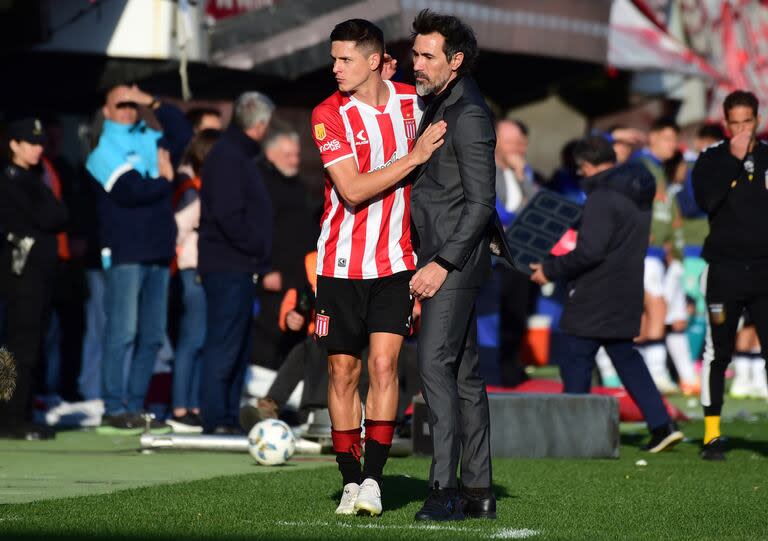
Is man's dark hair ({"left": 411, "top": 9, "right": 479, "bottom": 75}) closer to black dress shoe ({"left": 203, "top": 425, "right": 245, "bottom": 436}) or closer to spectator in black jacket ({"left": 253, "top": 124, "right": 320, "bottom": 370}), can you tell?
black dress shoe ({"left": 203, "top": 425, "right": 245, "bottom": 436})

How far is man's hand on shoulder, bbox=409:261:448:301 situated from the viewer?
6.69m

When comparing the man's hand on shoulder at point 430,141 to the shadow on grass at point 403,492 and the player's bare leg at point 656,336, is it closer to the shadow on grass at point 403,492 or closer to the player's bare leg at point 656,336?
the shadow on grass at point 403,492

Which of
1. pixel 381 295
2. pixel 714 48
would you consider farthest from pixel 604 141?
pixel 714 48

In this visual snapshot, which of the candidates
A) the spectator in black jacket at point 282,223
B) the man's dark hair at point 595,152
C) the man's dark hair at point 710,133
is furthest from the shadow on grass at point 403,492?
the man's dark hair at point 710,133

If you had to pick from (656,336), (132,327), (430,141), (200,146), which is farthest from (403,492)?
(656,336)

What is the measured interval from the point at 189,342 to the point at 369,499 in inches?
207

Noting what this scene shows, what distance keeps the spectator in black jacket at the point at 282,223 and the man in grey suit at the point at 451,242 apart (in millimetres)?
5981

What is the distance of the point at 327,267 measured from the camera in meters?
7.04

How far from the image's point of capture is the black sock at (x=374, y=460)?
6977 mm

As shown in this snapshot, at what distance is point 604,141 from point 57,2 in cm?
520

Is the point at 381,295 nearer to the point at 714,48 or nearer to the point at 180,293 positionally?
the point at 180,293

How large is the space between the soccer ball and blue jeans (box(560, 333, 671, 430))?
2.17 m

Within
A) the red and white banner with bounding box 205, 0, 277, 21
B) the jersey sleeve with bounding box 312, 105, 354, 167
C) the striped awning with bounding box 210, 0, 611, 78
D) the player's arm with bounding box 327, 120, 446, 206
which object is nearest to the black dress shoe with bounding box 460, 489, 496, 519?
the player's arm with bounding box 327, 120, 446, 206

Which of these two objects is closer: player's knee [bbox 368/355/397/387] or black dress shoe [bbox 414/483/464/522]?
black dress shoe [bbox 414/483/464/522]
